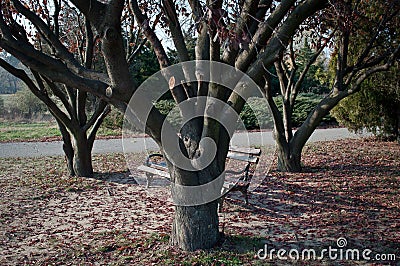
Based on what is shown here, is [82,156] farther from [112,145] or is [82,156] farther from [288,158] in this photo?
[112,145]

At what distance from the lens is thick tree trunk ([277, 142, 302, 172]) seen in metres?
8.92

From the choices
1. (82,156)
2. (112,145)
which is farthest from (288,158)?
(112,145)

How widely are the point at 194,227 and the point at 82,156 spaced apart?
17.3 feet

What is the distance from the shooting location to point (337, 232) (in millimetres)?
5051

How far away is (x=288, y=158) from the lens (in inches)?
352

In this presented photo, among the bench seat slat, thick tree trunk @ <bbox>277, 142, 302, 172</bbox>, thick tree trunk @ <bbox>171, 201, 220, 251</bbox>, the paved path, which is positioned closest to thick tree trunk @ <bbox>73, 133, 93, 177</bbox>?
the bench seat slat

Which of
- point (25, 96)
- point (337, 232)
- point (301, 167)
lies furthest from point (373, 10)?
point (25, 96)

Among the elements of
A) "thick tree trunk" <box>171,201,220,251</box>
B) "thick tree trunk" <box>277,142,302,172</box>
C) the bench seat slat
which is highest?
the bench seat slat

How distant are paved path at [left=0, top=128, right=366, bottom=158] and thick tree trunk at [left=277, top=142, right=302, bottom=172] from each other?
4.84 metres

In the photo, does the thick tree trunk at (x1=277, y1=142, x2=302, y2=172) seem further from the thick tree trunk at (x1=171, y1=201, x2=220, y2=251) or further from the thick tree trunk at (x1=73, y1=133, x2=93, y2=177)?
the thick tree trunk at (x1=171, y1=201, x2=220, y2=251)

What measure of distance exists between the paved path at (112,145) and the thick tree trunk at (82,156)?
16.0 ft

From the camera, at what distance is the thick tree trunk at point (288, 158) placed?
892 centimetres

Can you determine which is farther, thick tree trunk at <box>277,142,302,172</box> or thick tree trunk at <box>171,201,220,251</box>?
thick tree trunk at <box>277,142,302,172</box>

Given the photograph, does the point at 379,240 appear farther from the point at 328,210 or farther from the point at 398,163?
the point at 398,163
